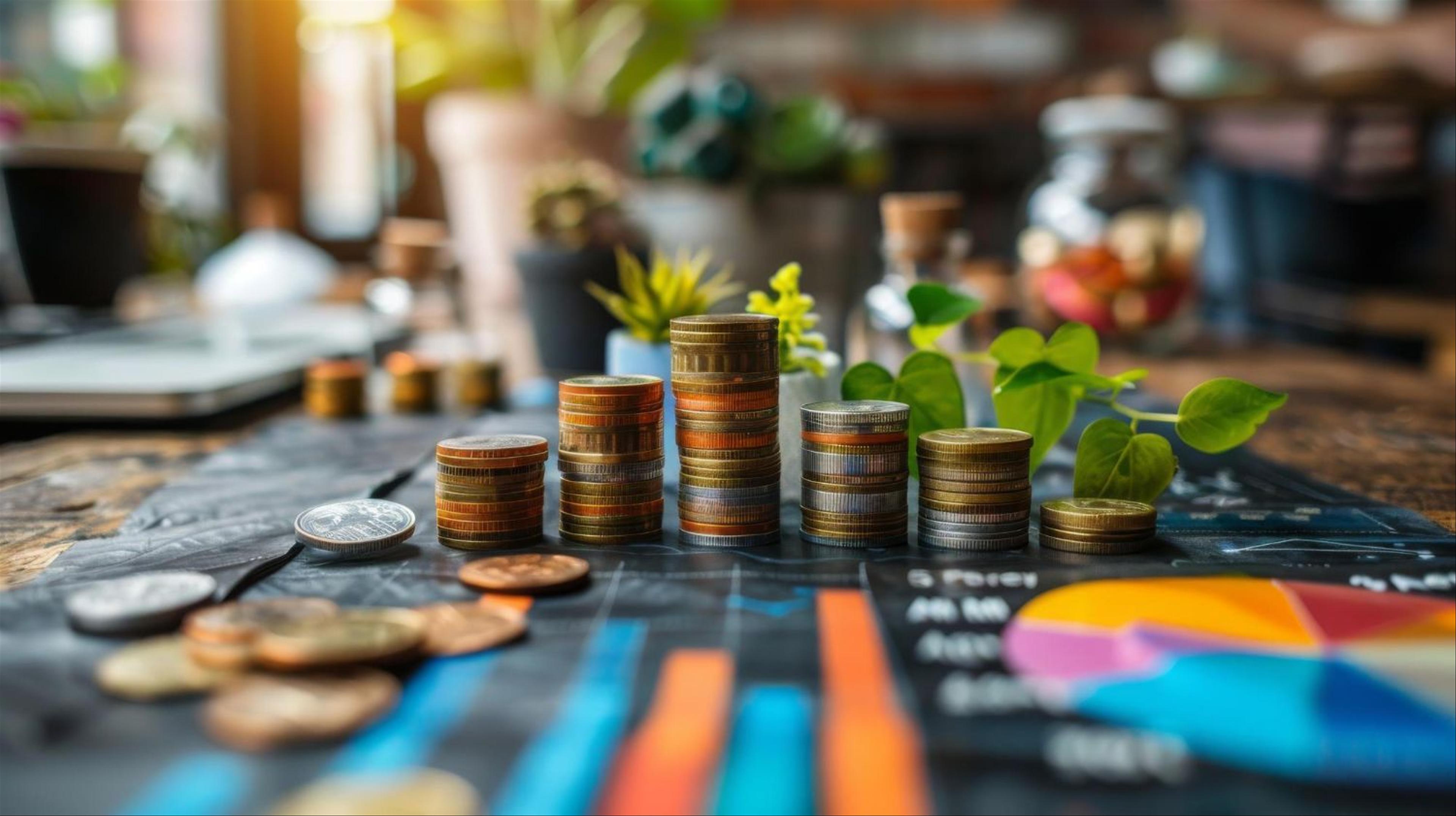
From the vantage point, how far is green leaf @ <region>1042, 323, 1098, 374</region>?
84cm

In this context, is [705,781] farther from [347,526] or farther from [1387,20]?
[1387,20]

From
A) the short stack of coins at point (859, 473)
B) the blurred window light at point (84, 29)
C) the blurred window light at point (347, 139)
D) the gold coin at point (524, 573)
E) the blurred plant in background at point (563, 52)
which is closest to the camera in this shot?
the gold coin at point (524, 573)

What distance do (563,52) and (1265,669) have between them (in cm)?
188

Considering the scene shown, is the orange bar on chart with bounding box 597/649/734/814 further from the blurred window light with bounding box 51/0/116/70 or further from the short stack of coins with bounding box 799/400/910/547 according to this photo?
the blurred window light with bounding box 51/0/116/70

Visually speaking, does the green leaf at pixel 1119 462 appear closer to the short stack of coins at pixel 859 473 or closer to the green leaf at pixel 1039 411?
the green leaf at pixel 1039 411

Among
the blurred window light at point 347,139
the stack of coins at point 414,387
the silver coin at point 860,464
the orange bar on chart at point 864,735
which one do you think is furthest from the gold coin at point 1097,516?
the blurred window light at point 347,139

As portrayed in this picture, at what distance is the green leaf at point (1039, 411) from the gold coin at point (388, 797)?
1.84 feet

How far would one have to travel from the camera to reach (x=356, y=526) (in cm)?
75

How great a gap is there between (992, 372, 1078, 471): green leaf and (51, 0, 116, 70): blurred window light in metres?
2.46

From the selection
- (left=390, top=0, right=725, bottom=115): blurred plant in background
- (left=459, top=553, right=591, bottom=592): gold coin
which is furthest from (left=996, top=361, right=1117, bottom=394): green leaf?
(left=390, top=0, right=725, bottom=115): blurred plant in background

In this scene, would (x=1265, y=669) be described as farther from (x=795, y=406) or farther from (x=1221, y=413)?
(x=795, y=406)

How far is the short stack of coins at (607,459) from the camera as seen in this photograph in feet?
2.52

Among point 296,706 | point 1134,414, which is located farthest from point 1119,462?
point 296,706

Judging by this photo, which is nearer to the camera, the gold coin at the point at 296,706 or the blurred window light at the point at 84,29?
the gold coin at the point at 296,706
